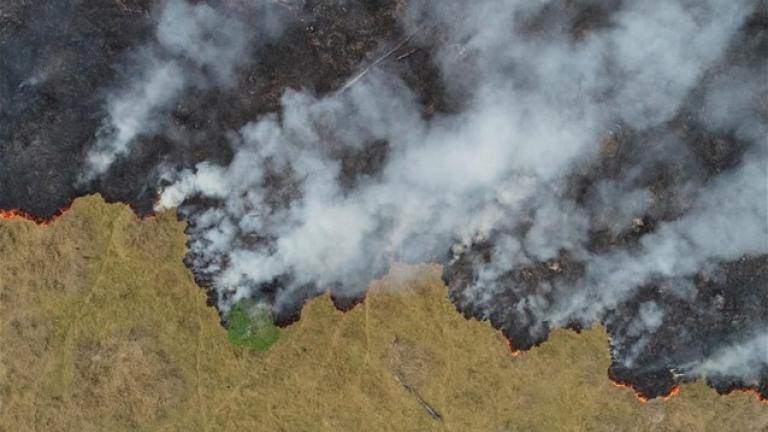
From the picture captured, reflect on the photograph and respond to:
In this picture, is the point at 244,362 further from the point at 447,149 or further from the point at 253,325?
the point at 447,149

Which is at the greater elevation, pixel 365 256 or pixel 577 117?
pixel 577 117

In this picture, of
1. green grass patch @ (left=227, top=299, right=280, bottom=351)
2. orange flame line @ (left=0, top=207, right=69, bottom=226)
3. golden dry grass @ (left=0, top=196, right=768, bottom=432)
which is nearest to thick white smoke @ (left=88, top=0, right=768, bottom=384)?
green grass patch @ (left=227, top=299, right=280, bottom=351)

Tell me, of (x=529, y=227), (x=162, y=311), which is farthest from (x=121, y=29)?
(x=529, y=227)

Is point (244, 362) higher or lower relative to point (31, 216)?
lower

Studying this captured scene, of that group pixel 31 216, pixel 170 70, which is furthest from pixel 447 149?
pixel 31 216

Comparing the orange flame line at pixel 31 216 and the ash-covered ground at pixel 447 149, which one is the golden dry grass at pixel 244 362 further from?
the ash-covered ground at pixel 447 149

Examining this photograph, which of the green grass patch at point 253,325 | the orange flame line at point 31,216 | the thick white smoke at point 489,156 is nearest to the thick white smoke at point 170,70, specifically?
the thick white smoke at point 489,156

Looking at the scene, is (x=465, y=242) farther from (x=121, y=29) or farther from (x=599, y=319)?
(x=121, y=29)
